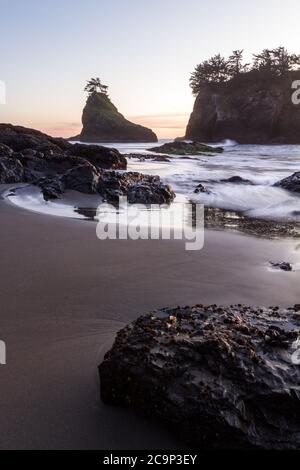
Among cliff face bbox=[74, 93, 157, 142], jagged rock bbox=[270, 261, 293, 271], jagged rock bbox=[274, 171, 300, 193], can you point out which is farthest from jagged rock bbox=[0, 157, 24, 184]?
cliff face bbox=[74, 93, 157, 142]

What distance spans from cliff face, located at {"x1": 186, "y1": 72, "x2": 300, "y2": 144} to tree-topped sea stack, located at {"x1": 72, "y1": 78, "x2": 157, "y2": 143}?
35.7 ft

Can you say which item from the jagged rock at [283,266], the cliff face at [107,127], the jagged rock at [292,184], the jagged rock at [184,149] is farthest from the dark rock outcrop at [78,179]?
the cliff face at [107,127]

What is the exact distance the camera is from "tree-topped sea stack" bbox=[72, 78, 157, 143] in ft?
199

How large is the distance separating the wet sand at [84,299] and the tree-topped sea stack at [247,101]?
44.2 metres

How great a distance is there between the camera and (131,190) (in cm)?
793

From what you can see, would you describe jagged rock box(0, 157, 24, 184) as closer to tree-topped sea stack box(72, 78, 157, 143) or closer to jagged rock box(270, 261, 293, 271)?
jagged rock box(270, 261, 293, 271)

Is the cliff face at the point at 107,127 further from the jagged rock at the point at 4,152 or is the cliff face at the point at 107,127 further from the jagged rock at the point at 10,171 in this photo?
the jagged rock at the point at 10,171

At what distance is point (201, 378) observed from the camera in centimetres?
179

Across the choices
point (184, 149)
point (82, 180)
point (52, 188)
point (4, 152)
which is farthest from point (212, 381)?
point (184, 149)

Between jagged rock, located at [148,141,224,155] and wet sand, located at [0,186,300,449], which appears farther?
jagged rock, located at [148,141,224,155]

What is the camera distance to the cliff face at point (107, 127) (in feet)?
199

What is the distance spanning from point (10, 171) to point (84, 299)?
7.45m

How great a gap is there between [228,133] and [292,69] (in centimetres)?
1264
